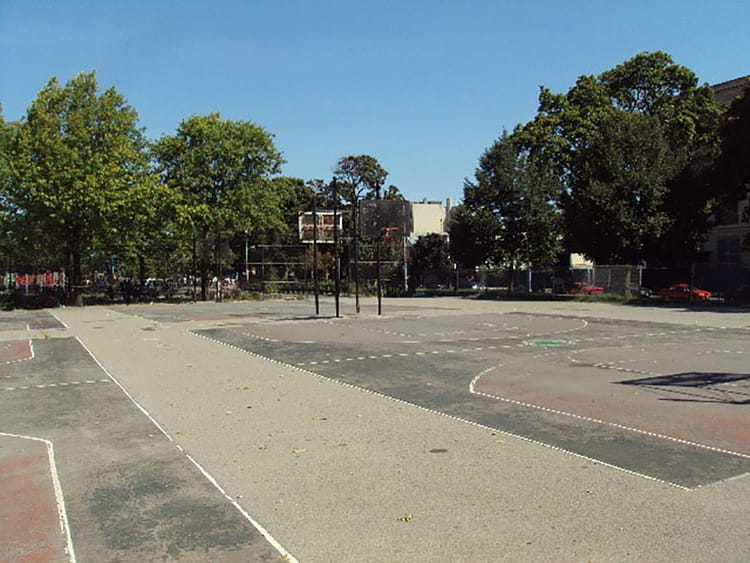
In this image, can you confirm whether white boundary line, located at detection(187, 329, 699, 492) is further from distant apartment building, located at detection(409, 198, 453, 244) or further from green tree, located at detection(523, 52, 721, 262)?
distant apartment building, located at detection(409, 198, 453, 244)

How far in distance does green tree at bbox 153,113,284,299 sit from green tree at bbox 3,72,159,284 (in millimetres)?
4077

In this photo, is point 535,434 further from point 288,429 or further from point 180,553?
point 180,553

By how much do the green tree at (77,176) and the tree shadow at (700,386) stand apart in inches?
1442

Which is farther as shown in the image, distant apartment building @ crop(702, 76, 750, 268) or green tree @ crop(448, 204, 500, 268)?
distant apartment building @ crop(702, 76, 750, 268)

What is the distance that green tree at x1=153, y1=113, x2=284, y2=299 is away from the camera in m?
50.7

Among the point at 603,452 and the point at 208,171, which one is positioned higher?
the point at 208,171

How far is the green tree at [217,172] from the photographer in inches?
1996

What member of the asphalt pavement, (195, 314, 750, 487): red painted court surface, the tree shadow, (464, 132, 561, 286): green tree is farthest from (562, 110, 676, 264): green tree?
the tree shadow

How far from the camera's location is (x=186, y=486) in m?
6.60

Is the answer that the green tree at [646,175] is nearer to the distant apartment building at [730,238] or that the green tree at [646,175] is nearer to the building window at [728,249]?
the distant apartment building at [730,238]

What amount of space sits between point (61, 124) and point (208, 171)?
34.9 ft

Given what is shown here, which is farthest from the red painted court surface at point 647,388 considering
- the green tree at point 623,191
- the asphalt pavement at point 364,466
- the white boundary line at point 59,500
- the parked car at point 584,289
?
the parked car at point 584,289

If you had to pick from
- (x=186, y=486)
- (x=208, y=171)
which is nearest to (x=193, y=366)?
(x=186, y=486)

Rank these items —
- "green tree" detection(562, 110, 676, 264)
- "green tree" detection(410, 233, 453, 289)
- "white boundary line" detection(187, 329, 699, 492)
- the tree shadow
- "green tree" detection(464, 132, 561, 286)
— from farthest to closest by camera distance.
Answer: "green tree" detection(410, 233, 453, 289) → "green tree" detection(464, 132, 561, 286) → "green tree" detection(562, 110, 676, 264) → the tree shadow → "white boundary line" detection(187, 329, 699, 492)
